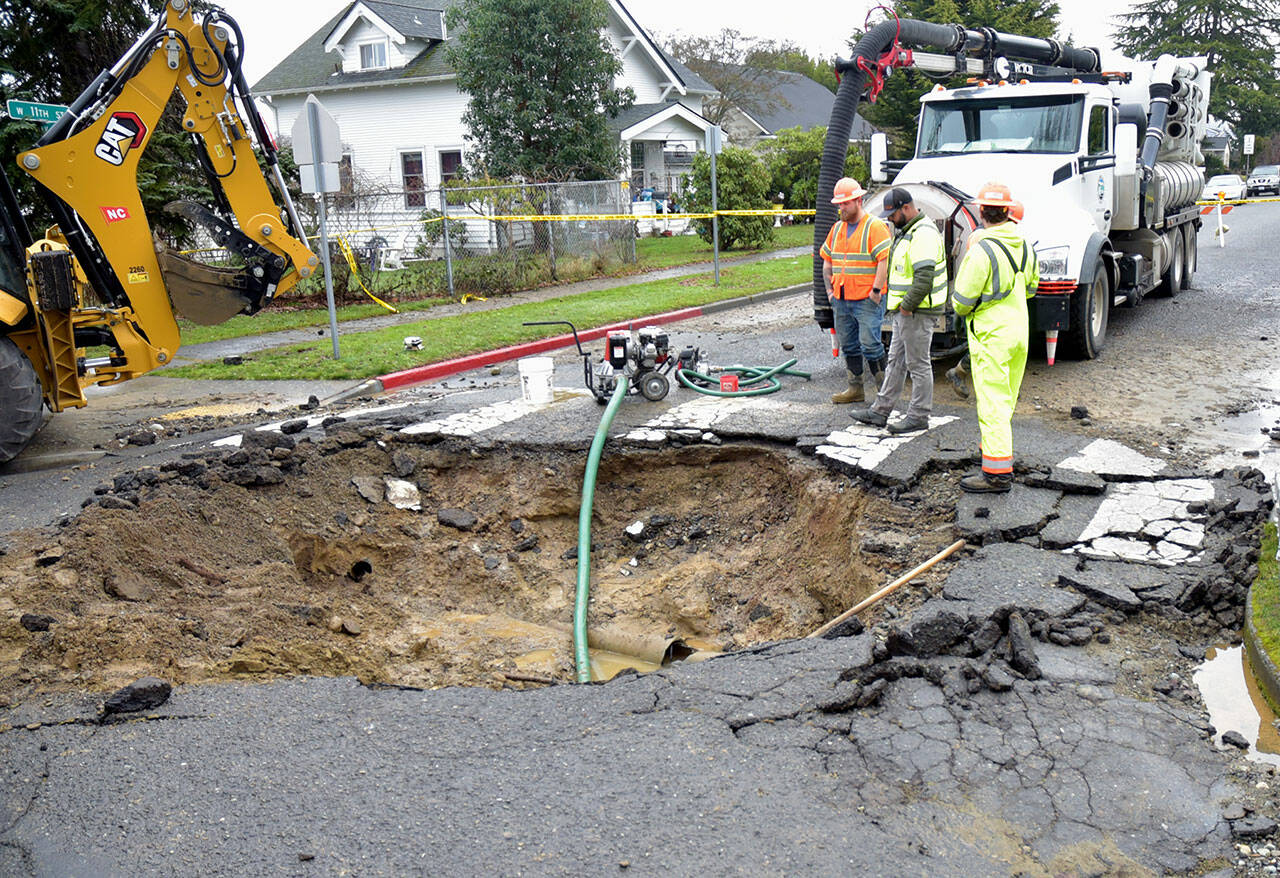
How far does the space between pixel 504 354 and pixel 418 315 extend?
4227 millimetres

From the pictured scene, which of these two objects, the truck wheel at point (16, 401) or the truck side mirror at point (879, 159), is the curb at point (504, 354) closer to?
the truck wheel at point (16, 401)

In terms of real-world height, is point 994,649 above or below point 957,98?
below

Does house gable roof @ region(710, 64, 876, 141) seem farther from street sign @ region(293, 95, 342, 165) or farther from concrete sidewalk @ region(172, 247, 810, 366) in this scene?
street sign @ region(293, 95, 342, 165)

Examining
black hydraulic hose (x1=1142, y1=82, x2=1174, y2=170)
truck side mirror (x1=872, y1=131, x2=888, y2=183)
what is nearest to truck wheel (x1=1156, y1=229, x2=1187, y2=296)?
black hydraulic hose (x1=1142, y1=82, x2=1174, y2=170)

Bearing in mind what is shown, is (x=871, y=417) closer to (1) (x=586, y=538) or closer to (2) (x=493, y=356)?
(1) (x=586, y=538)

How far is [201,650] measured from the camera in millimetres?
5422

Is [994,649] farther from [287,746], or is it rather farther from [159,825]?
[159,825]

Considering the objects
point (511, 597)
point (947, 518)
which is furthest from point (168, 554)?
point (947, 518)

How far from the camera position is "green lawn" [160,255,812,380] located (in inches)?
484

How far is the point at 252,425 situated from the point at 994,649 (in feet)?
24.5

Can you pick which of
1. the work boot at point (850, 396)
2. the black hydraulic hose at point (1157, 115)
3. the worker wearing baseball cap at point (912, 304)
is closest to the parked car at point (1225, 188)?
the black hydraulic hose at point (1157, 115)

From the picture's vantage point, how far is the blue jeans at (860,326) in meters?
9.15

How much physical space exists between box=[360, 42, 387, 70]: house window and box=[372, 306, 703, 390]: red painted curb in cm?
1918

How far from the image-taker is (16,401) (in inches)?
325
